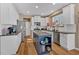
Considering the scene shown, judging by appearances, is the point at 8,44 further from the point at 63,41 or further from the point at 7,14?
the point at 63,41

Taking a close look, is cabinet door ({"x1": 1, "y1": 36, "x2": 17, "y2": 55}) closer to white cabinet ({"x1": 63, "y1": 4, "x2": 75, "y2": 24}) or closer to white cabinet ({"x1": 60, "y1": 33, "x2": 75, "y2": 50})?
white cabinet ({"x1": 60, "y1": 33, "x2": 75, "y2": 50})

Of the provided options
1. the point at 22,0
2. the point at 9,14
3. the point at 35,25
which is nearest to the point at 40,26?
the point at 35,25

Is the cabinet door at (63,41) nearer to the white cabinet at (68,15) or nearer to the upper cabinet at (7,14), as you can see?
the white cabinet at (68,15)

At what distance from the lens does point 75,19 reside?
12.3ft

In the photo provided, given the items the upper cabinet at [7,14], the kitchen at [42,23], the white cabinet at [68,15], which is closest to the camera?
the upper cabinet at [7,14]

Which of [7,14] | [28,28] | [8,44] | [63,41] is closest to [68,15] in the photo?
[63,41]

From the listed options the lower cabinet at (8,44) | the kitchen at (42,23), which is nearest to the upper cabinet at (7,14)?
the kitchen at (42,23)

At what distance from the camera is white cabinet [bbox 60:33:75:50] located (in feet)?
12.0

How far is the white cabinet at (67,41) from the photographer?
367 centimetres

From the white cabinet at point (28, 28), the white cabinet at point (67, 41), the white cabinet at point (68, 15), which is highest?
the white cabinet at point (68, 15)

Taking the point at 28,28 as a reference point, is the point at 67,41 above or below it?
below

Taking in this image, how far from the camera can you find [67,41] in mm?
3871

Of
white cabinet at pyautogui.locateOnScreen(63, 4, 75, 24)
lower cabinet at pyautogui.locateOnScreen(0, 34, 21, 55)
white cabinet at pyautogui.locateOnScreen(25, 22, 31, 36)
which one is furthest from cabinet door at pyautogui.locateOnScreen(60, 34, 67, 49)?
lower cabinet at pyautogui.locateOnScreen(0, 34, 21, 55)

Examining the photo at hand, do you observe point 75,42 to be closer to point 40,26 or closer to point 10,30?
point 40,26
